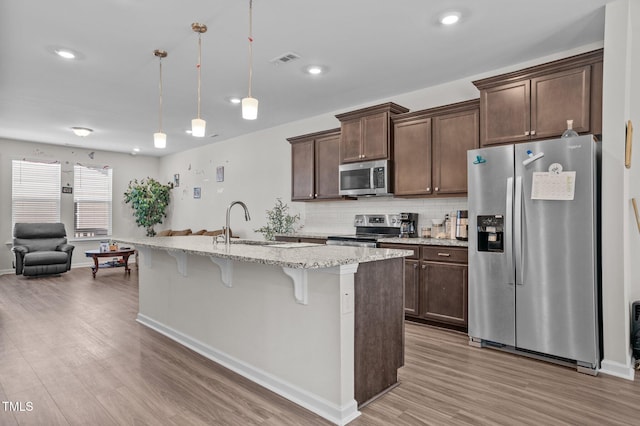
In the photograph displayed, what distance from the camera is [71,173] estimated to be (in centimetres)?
830

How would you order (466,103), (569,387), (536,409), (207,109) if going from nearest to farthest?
1. (536,409)
2. (569,387)
3. (466,103)
4. (207,109)

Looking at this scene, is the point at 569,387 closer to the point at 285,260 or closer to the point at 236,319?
the point at 285,260

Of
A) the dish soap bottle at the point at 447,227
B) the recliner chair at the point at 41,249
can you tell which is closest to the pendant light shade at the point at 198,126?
the dish soap bottle at the point at 447,227

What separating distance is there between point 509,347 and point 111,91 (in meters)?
5.18

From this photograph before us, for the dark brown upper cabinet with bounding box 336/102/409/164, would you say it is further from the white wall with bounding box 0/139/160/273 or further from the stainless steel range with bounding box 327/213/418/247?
the white wall with bounding box 0/139/160/273

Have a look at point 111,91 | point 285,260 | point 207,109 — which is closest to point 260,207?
point 207,109

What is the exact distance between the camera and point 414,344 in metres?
3.36

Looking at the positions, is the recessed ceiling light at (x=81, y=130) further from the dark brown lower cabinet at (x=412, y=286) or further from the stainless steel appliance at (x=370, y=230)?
the dark brown lower cabinet at (x=412, y=286)

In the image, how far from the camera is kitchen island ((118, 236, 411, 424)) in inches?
83.3

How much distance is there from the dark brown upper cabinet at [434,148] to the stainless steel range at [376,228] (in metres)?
0.35

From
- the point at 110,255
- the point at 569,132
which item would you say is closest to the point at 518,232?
the point at 569,132

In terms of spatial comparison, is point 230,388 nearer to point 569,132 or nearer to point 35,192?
point 569,132

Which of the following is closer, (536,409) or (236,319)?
(536,409)

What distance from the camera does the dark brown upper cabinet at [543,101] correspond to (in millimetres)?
2988
